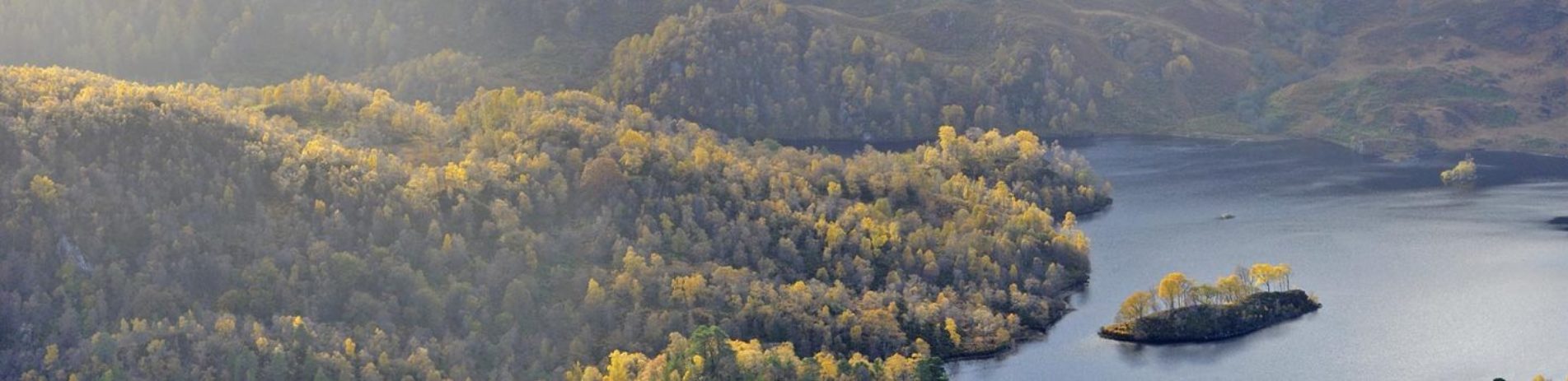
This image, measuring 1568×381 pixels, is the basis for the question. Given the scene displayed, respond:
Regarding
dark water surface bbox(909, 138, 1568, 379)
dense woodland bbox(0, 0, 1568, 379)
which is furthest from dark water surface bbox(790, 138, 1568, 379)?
dense woodland bbox(0, 0, 1568, 379)

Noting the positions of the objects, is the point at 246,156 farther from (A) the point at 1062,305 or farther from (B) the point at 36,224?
(A) the point at 1062,305

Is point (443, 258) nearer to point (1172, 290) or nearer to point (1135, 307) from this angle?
point (1135, 307)

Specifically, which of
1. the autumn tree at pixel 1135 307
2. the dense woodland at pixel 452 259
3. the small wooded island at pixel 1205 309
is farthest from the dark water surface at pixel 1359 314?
the dense woodland at pixel 452 259

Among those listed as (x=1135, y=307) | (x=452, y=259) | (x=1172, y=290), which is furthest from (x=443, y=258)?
(x=1172, y=290)

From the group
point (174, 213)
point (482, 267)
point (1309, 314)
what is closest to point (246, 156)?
point (174, 213)

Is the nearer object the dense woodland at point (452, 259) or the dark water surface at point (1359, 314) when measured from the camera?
the dense woodland at point (452, 259)

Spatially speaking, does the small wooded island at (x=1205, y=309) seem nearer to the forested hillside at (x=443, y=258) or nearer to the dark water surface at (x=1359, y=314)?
the dark water surface at (x=1359, y=314)
